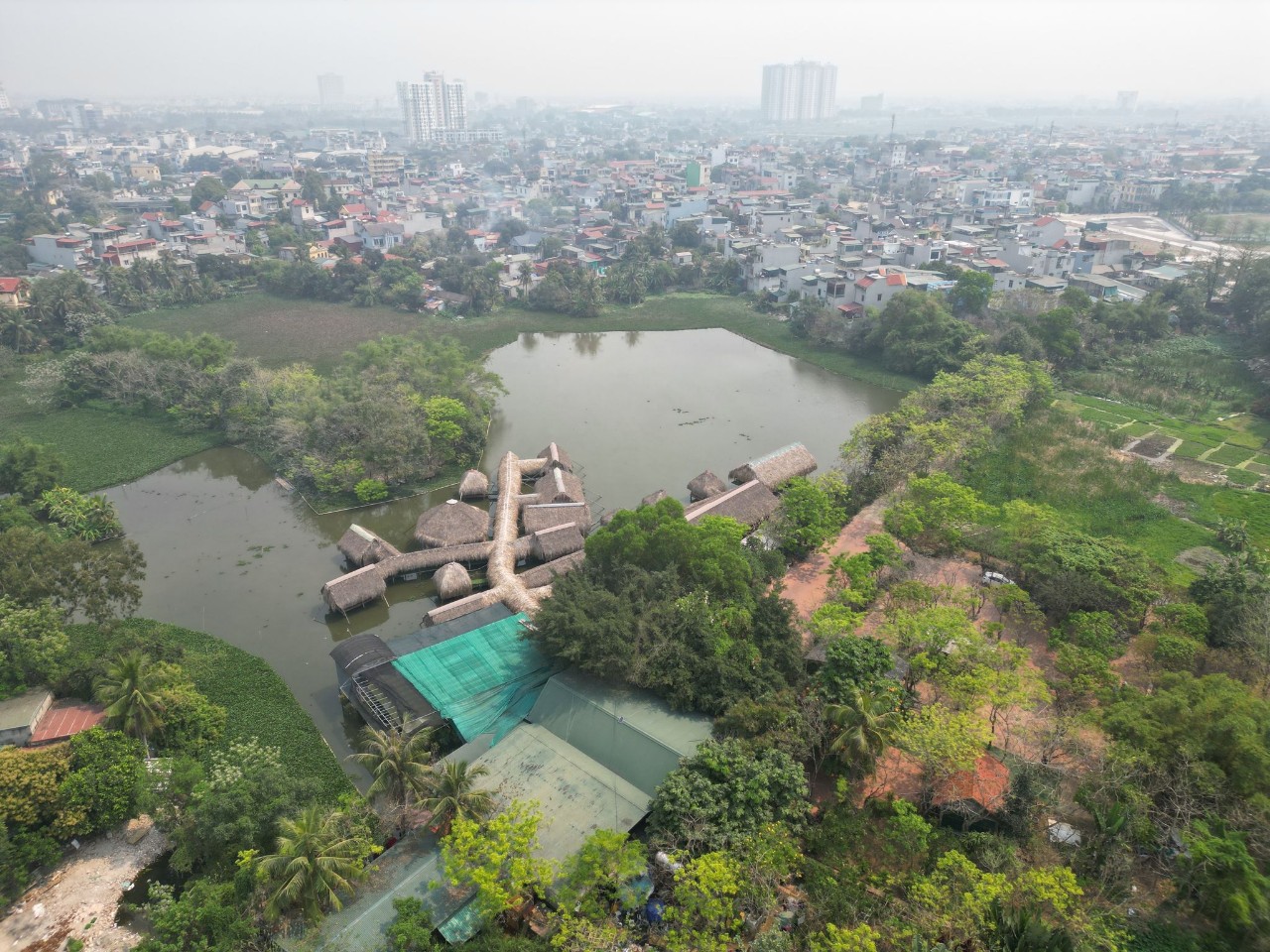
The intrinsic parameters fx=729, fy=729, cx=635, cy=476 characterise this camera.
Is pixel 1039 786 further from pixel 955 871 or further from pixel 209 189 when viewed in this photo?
pixel 209 189

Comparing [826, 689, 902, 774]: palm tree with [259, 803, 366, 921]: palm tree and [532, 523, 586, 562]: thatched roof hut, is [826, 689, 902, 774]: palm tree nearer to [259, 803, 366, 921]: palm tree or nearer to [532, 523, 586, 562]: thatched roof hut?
[259, 803, 366, 921]: palm tree

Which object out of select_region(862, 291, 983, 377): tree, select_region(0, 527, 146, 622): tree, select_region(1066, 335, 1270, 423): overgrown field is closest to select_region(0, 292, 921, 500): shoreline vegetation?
select_region(862, 291, 983, 377): tree

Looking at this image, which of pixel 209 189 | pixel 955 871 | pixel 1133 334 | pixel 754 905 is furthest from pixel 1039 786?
pixel 209 189

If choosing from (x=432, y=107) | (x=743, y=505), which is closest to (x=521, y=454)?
(x=743, y=505)

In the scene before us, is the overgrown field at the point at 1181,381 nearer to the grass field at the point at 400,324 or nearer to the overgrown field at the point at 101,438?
the grass field at the point at 400,324

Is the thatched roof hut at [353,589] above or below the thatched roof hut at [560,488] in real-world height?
below

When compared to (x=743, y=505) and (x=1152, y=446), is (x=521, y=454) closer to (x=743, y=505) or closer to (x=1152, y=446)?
(x=743, y=505)

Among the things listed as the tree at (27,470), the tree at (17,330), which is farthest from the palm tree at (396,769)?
the tree at (17,330)
